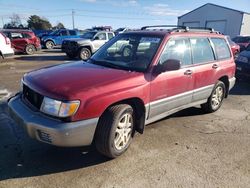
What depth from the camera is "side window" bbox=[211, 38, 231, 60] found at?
5.18 m

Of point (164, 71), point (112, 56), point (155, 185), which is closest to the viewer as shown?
point (155, 185)

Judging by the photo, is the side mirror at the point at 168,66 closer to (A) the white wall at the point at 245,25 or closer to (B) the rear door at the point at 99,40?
(B) the rear door at the point at 99,40

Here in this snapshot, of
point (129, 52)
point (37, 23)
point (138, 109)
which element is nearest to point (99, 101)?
point (138, 109)

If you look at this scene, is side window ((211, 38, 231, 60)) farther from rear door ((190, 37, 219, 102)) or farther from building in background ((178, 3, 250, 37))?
building in background ((178, 3, 250, 37))

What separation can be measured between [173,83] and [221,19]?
32.0 metres

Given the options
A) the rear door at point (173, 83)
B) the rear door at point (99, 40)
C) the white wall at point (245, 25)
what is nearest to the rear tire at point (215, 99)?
the rear door at point (173, 83)

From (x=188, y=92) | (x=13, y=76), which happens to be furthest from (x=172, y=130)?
(x=13, y=76)

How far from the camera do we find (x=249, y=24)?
3133 centimetres

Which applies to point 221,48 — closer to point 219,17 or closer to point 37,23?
point 219,17

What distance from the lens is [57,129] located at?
2795mm

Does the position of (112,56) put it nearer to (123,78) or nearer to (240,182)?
(123,78)

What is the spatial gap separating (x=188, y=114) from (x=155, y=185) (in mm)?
2706

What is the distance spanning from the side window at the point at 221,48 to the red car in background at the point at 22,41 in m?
14.3

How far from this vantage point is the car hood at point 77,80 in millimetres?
2969
